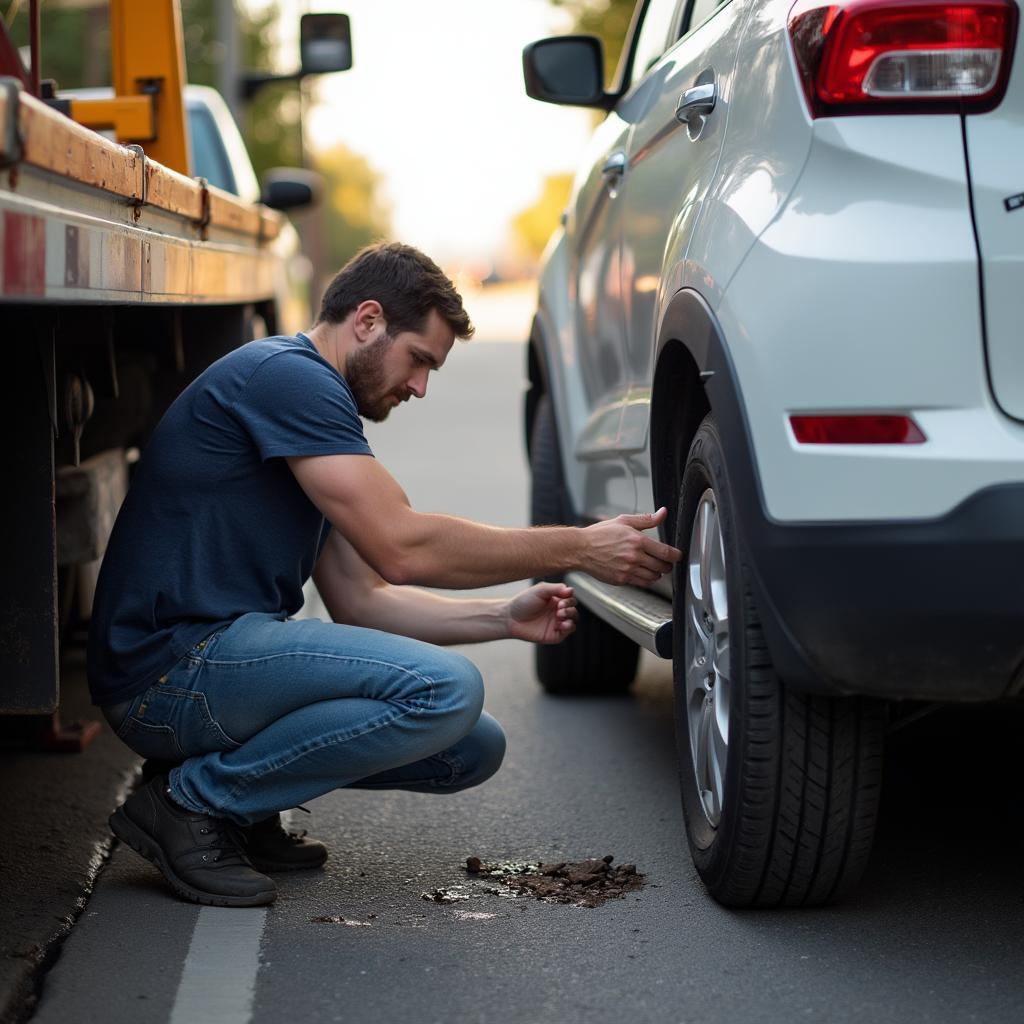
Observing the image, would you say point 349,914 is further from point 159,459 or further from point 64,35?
point 64,35

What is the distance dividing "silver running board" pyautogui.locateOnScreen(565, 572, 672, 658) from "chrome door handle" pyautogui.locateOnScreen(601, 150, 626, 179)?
3.27 feet

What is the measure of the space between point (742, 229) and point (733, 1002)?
1.27 m

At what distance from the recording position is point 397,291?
12.2 ft

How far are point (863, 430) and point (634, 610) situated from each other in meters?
1.23

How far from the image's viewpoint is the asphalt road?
2902 mm

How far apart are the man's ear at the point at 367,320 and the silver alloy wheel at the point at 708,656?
2.70 feet

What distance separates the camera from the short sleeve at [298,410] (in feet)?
11.4

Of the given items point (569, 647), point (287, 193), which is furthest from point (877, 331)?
point (287, 193)

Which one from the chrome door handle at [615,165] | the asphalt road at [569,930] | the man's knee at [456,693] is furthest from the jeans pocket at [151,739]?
the chrome door handle at [615,165]

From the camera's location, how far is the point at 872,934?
320 centimetres

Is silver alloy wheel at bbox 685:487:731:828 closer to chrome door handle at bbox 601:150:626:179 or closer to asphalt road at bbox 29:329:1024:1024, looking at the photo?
asphalt road at bbox 29:329:1024:1024

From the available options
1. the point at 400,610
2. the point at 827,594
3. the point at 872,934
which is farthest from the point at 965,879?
the point at 400,610

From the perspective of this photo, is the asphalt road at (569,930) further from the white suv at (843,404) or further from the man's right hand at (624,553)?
the man's right hand at (624,553)

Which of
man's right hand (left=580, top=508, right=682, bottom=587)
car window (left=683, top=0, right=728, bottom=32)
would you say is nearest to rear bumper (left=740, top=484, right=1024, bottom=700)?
man's right hand (left=580, top=508, right=682, bottom=587)
